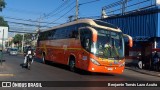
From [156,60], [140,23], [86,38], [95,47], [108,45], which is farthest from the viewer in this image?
[140,23]

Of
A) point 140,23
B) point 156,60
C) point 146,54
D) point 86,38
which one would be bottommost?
point 156,60

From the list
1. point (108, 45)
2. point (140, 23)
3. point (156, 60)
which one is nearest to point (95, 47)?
point (108, 45)

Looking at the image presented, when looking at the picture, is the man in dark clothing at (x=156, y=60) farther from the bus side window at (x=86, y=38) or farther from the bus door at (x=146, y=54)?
the bus side window at (x=86, y=38)

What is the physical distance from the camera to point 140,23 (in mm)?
33562

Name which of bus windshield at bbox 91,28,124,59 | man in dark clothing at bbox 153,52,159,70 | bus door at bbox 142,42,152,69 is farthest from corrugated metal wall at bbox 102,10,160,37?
bus windshield at bbox 91,28,124,59

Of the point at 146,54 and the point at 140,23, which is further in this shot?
the point at 140,23

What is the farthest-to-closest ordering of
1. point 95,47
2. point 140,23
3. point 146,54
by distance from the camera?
point 140,23, point 146,54, point 95,47

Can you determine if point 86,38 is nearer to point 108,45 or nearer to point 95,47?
point 95,47

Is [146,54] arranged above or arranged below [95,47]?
below

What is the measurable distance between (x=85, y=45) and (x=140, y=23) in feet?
46.9

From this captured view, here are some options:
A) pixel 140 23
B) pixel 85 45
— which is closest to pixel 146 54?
pixel 140 23

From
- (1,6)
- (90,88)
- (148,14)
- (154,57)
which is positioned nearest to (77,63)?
(90,88)

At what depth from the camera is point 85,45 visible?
20609 millimetres

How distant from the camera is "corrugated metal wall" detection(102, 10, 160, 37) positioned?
31.4m
